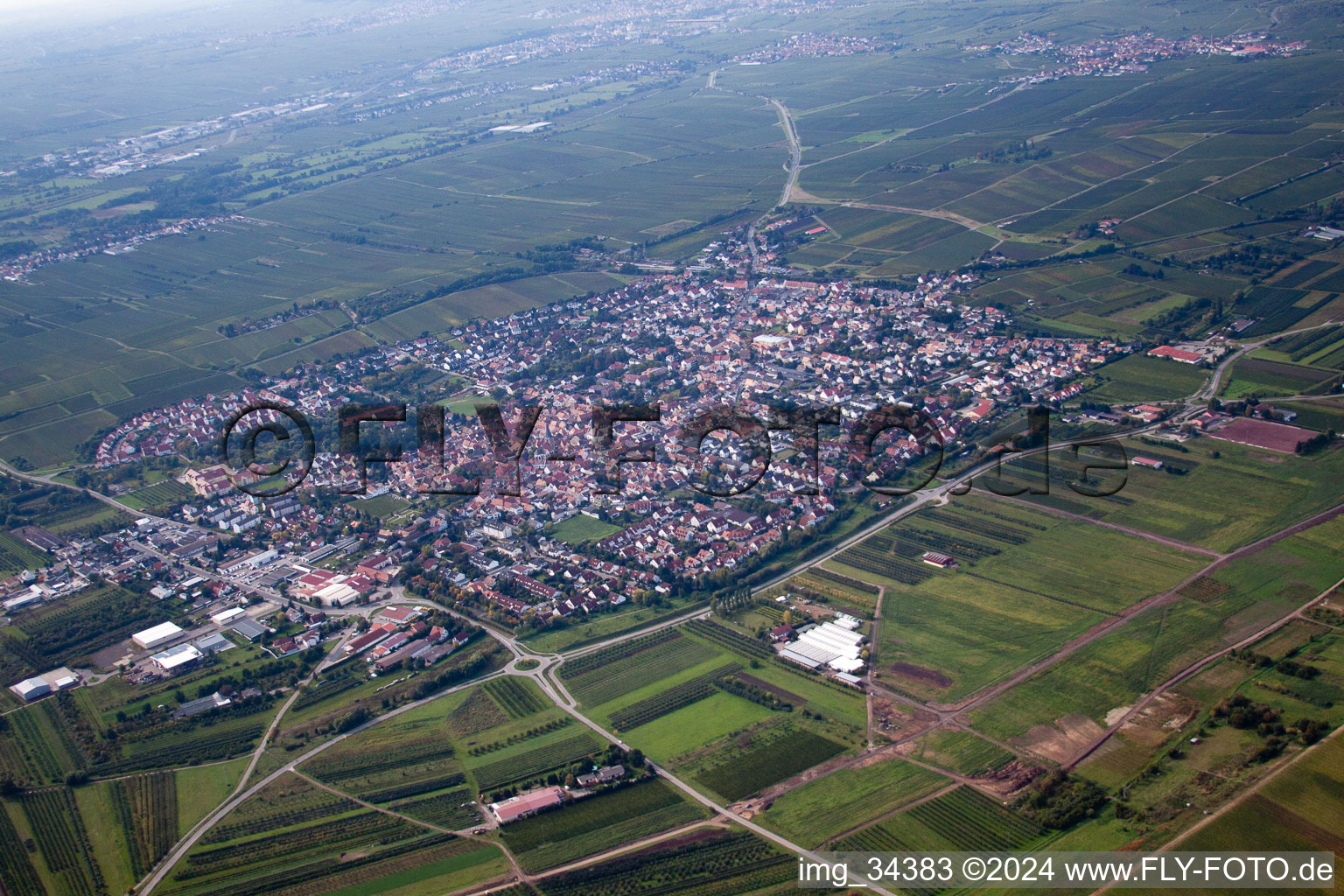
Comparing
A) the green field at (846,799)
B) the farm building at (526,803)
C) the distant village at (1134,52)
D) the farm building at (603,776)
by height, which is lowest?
the green field at (846,799)

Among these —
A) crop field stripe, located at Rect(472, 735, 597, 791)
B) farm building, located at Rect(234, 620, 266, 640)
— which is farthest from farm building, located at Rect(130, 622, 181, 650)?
crop field stripe, located at Rect(472, 735, 597, 791)

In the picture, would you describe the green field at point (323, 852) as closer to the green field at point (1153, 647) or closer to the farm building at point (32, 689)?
the farm building at point (32, 689)

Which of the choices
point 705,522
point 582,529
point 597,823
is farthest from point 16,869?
point 705,522

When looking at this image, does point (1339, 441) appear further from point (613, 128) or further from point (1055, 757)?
point (613, 128)

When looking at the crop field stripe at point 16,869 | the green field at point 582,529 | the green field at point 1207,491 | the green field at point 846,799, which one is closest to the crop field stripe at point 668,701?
the green field at point 846,799

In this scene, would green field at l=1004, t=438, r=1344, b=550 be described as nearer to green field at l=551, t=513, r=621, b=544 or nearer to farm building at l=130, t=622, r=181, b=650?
green field at l=551, t=513, r=621, b=544

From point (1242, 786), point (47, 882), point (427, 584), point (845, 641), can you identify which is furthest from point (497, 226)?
point (1242, 786)
